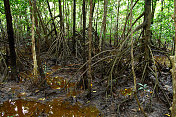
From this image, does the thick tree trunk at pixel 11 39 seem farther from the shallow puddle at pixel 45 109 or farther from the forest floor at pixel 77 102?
the shallow puddle at pixel 45 109

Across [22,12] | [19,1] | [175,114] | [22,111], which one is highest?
[19,1]

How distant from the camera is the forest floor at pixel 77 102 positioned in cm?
265

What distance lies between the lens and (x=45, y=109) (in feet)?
9.34

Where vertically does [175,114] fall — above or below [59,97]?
above

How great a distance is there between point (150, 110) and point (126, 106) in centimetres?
43

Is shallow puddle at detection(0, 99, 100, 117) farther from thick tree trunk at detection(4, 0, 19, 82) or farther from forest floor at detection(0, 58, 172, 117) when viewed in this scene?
thick tree trunk at detection(4, 0, 19, 82)

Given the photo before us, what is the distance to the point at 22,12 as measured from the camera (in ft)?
14.8

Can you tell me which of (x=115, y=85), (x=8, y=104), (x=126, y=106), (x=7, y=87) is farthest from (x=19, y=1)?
(x=126, y=106)

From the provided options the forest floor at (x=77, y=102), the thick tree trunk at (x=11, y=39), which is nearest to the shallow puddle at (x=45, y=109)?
the forest floor at (x=77, y=102)

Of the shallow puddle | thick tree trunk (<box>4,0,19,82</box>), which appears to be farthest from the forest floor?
thick tree trunk (<box>4,0,19,82</box>)

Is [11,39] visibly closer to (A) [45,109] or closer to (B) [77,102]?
(A) [45,109]

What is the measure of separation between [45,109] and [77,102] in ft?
2.20

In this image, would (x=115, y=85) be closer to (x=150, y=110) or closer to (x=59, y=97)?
(x=150, y=110)

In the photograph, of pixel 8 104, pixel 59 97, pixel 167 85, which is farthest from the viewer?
pixel 167 85
